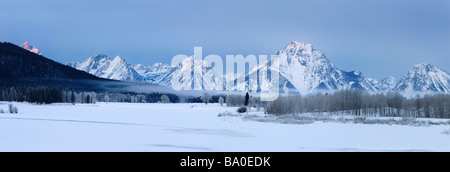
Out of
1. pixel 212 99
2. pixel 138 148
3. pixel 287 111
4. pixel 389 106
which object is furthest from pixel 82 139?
pixel 212 99
